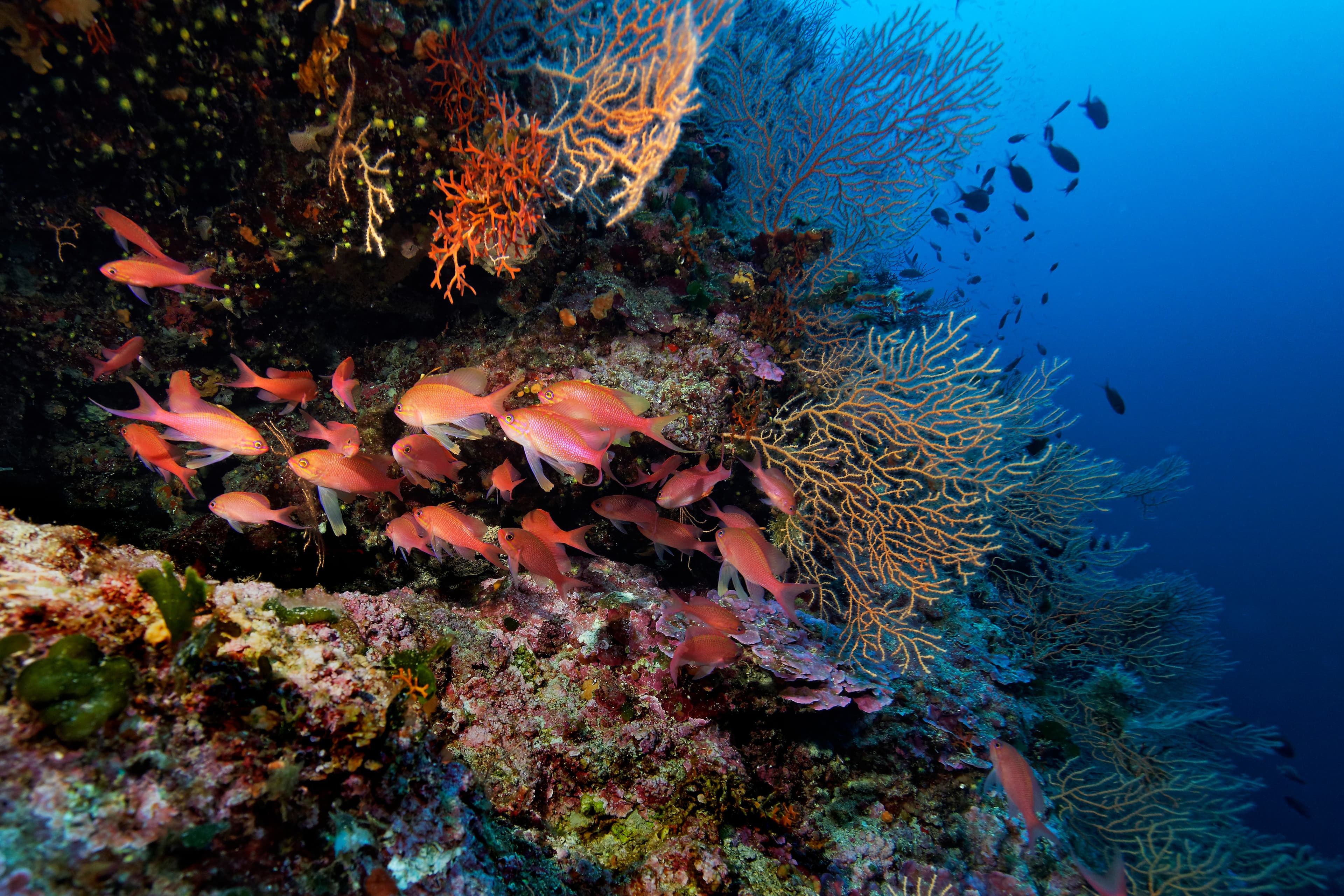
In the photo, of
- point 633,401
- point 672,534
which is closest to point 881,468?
point 672,534

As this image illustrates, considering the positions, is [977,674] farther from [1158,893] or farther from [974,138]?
[974,138]

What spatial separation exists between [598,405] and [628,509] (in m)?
0.93

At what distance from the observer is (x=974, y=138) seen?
217 inches

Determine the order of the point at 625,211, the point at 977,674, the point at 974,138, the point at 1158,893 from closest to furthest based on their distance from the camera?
the point at 625,211, the point at 1158,893, the point at 977,674, the point at 974,138

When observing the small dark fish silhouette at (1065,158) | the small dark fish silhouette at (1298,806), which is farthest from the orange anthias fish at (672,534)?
the small dark fish silhouette at (1298,806)

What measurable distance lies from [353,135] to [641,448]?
308 centimetres

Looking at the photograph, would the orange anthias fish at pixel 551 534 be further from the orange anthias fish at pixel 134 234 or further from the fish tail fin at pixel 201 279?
the orange anthias fish at pixel 134 234

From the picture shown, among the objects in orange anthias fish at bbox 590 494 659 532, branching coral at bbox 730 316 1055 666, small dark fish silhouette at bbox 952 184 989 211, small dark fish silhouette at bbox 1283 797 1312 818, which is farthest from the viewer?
small dark fish silhouette at bbox 952 184 989 211

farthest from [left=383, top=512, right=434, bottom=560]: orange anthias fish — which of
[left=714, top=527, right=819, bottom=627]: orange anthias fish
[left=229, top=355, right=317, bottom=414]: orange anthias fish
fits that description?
[left=714, top=527, right=819, bottom=627]: orange anthias fish

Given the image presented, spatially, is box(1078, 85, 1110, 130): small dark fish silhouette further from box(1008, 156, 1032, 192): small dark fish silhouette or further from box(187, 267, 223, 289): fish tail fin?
box(187, 267, 223, 289): fish tail fin

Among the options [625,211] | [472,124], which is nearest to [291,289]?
[472,124]

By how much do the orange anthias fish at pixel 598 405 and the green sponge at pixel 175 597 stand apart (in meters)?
1.51

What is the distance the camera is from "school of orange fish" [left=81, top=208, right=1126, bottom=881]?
8.25 feet

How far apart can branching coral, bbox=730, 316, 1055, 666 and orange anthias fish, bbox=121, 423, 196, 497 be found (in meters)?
3.85
